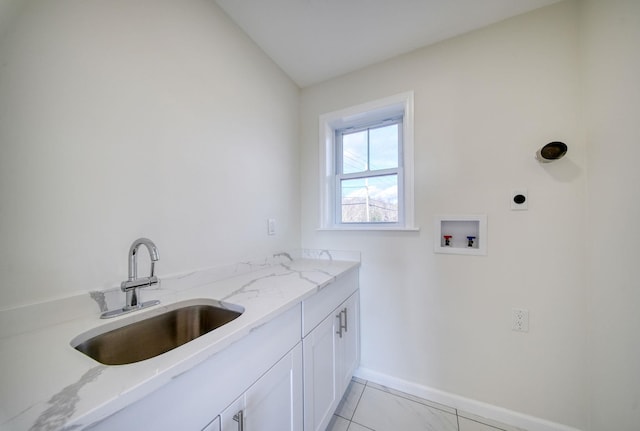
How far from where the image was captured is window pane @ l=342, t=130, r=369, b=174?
1927mm

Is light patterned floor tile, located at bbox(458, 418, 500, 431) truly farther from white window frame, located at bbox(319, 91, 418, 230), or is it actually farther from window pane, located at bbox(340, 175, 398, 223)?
window pane, located at bbox(340, 175, 398, 223)

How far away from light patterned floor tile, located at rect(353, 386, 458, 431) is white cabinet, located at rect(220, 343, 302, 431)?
680mm

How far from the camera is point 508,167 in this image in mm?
1329

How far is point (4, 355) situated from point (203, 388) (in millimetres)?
503

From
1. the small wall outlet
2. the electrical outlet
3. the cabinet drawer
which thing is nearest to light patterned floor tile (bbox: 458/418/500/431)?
the electrical outlet

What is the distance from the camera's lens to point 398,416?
1365 mm

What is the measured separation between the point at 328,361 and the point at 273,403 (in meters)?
0.49

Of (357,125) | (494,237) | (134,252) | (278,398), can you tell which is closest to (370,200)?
(357,125)

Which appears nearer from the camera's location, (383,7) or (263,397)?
(263,397)

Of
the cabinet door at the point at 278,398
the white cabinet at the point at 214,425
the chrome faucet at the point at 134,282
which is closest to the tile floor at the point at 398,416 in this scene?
the cabinet door at the point at 278,398

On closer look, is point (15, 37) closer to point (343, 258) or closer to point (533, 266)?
point (343, 258)

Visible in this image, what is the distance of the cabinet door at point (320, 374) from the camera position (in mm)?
1021

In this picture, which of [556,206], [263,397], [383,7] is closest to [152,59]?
[383,7]

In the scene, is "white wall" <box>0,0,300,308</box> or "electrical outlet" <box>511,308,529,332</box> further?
"electrical outlet" <box>511,308,529,332</box>
